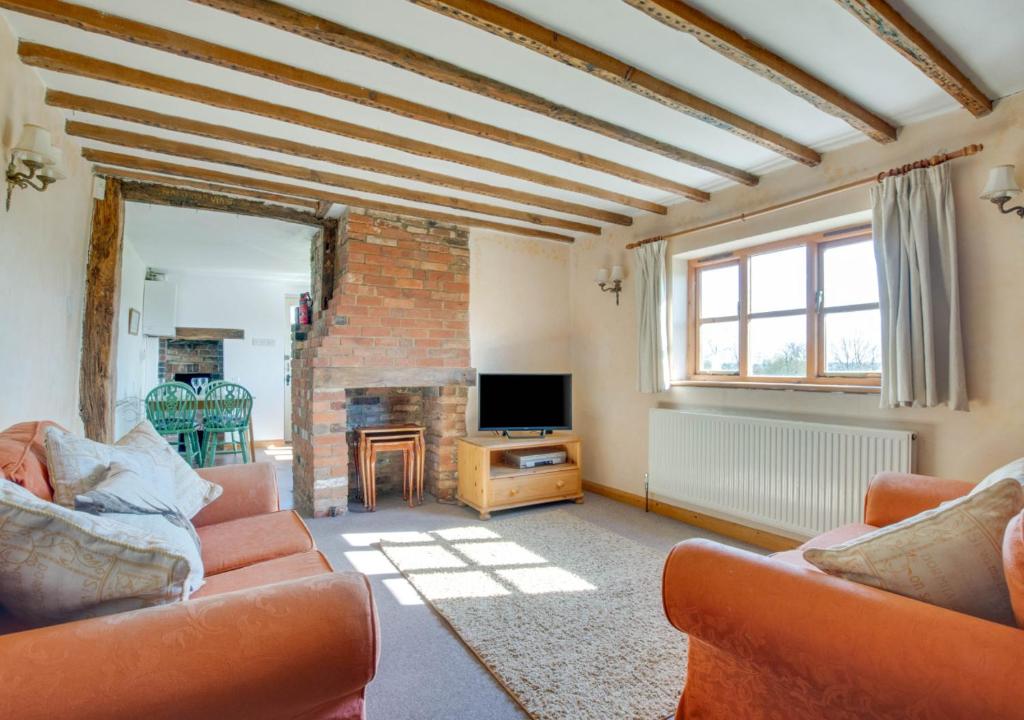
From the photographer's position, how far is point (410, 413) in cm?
449

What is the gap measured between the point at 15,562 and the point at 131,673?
14.1 inches

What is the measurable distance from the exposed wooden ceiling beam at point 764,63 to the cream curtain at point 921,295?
356 millimetres

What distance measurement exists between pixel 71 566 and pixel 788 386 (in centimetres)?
327

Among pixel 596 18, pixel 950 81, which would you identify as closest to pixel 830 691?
pixel 596 18

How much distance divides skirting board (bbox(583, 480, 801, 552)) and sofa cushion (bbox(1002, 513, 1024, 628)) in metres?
2.27

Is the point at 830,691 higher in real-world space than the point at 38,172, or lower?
lower

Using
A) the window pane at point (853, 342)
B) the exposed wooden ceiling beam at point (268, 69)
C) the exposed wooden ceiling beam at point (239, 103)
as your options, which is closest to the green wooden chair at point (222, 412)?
the exposed wooden ceiling beam at point (239, 103)

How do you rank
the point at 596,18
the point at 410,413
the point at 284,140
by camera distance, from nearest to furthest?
the point at 596,18
the point at 284,140
the point at 410,413

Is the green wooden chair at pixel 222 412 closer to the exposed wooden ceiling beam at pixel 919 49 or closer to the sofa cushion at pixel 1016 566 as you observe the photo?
the exposed wooden ceiling beam at pixel 919 49

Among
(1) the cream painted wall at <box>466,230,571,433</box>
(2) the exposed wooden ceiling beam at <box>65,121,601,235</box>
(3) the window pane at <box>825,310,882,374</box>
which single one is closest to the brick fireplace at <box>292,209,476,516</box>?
(1) the cream painted wall at <box>466,230,571,433</box>

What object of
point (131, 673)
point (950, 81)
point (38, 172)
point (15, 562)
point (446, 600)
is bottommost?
point (446, 600)

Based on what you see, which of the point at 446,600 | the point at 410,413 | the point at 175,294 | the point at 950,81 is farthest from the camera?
the point at 175,294

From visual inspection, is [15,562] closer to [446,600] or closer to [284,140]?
[446,600]

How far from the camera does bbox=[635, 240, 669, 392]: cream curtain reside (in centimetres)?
368
